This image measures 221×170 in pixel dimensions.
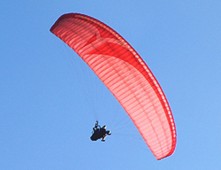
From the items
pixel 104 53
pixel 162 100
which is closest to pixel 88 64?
Result: pixel 104 53

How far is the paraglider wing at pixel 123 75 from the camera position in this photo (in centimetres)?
3603

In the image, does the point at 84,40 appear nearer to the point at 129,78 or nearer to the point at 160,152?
the point at 129,78

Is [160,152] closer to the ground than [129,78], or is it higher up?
closer to the ground

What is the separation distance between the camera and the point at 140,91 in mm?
36438

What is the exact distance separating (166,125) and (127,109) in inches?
83.6

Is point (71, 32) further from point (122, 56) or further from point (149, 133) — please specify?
point (149, 133)

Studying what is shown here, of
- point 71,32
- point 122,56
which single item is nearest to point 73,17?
point 71,32

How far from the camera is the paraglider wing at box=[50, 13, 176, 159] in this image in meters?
36.0

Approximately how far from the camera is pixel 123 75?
36.4m

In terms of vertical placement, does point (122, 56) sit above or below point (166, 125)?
above

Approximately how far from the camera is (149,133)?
121 ft

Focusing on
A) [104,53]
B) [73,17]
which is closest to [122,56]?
[104,53]

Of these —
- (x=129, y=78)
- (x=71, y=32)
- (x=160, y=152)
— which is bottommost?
(x=160, y=152)

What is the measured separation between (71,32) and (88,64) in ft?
6.04
